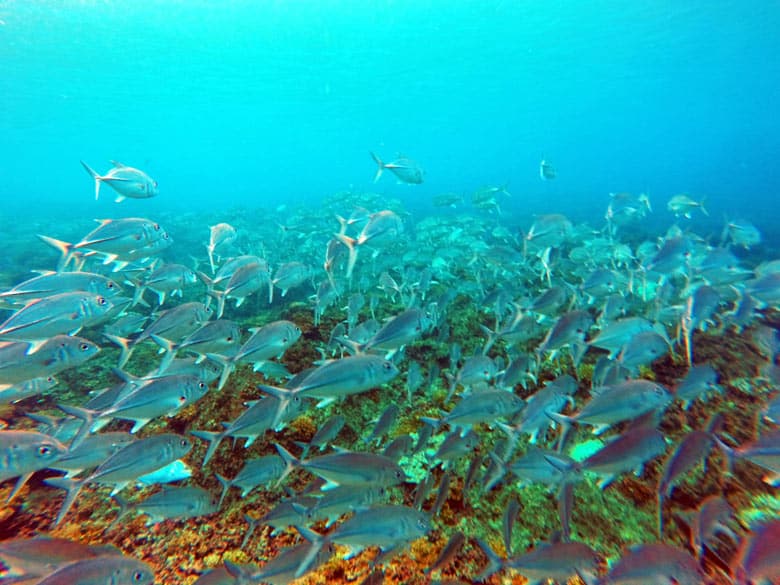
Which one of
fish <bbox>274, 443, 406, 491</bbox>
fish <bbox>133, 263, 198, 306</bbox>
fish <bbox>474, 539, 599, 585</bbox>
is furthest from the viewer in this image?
fish <bbox>133, 263, 198, 306</bbox>

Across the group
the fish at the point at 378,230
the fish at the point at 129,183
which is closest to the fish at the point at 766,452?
the fish at the point at 378,230

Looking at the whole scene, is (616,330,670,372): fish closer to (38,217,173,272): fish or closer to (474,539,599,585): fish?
(474,539,599,585): fish

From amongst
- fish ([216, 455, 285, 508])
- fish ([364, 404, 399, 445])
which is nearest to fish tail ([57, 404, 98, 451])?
fish ([216, 455, 285, 508])

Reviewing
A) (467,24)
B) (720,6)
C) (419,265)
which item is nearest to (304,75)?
(467,24)

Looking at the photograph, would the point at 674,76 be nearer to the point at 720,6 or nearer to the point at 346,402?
the point at 720,6

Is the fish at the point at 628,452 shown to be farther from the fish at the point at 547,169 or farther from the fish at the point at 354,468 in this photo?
the fish at the point at 547,169

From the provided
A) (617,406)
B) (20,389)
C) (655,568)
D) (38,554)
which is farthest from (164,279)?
(655,568)

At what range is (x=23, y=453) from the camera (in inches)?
84.4

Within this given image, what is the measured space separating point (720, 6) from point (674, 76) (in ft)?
109

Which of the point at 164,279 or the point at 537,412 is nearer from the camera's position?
the point at 537,412

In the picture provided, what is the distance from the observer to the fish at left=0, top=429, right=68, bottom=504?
2111mm

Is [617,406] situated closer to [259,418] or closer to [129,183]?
[259,418]

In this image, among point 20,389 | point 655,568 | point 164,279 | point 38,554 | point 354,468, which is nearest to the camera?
point 655,568

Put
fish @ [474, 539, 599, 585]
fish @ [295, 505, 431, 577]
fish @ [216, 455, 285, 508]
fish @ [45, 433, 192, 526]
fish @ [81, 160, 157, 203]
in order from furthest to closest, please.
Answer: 1. fish @ [81, 160, 157, 203]
2. fish @ [216, 455, 285, 508]
3. fish @ [45, 433, 192, 526]
4. fish @ [295, 505, 431, 577]
5. fish @ [474, 539, 599, 585]
